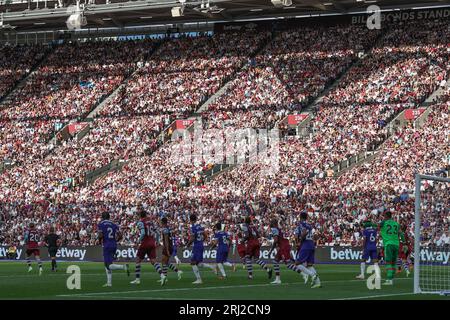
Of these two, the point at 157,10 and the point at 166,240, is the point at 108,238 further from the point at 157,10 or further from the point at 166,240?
the point at 157,10

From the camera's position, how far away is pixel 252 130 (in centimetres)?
6100

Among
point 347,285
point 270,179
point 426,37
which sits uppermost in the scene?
point 426,37

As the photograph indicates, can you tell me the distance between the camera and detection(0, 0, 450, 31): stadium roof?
2616 inches

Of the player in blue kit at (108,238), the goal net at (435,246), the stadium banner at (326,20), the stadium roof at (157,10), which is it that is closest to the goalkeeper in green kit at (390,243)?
the goal net at (435,246)

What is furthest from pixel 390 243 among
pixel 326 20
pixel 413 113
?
pixel 326 20

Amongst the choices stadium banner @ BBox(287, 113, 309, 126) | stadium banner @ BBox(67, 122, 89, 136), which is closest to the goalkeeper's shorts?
stadium banner @ BBox(287, 113, 309, 126)

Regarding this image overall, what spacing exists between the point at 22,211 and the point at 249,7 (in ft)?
70.8

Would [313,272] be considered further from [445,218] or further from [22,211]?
[22,211]

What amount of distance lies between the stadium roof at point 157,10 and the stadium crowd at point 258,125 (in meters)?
1.83

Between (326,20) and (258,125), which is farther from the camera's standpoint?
(326,20)

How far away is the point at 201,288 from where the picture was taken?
27875 millimetres

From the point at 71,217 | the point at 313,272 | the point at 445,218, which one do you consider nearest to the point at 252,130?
the point at 71,217

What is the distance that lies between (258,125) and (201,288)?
3415 centimetres

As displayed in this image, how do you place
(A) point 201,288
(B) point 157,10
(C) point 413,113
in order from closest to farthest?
(A) point 201,288 → (C) point 413,113 → (B) point 157,10
